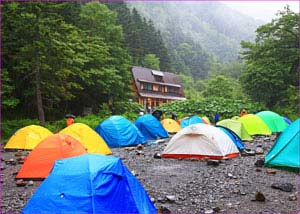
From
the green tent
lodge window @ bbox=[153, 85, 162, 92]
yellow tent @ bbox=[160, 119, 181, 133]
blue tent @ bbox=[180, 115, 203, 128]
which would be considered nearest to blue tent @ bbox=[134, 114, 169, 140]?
the green tent

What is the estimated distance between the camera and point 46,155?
25.2 ft

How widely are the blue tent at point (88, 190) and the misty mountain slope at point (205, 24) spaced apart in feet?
253

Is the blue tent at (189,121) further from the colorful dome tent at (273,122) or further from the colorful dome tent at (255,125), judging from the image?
the colorful dome tent at (273,122)

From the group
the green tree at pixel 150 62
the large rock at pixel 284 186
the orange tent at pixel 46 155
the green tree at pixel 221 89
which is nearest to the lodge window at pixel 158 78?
the green tree at pixel 150 62

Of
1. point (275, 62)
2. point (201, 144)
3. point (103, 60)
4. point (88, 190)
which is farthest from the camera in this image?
point (275, 62)

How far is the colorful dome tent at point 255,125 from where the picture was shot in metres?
17.3

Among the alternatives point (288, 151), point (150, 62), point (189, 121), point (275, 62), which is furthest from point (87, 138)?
point (150, 62)

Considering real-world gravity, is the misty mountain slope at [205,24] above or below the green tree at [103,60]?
above

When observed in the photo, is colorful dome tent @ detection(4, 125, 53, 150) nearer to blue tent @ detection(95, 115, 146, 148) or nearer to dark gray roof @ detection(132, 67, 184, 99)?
blue tent @ detection(95, 115, 146, 148)

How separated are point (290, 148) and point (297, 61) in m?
23.8

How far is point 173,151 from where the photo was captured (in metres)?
10.4

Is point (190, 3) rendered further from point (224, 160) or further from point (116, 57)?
point (224, 160)

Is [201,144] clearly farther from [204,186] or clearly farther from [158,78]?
[158,78]

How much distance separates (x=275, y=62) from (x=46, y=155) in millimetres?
26241
